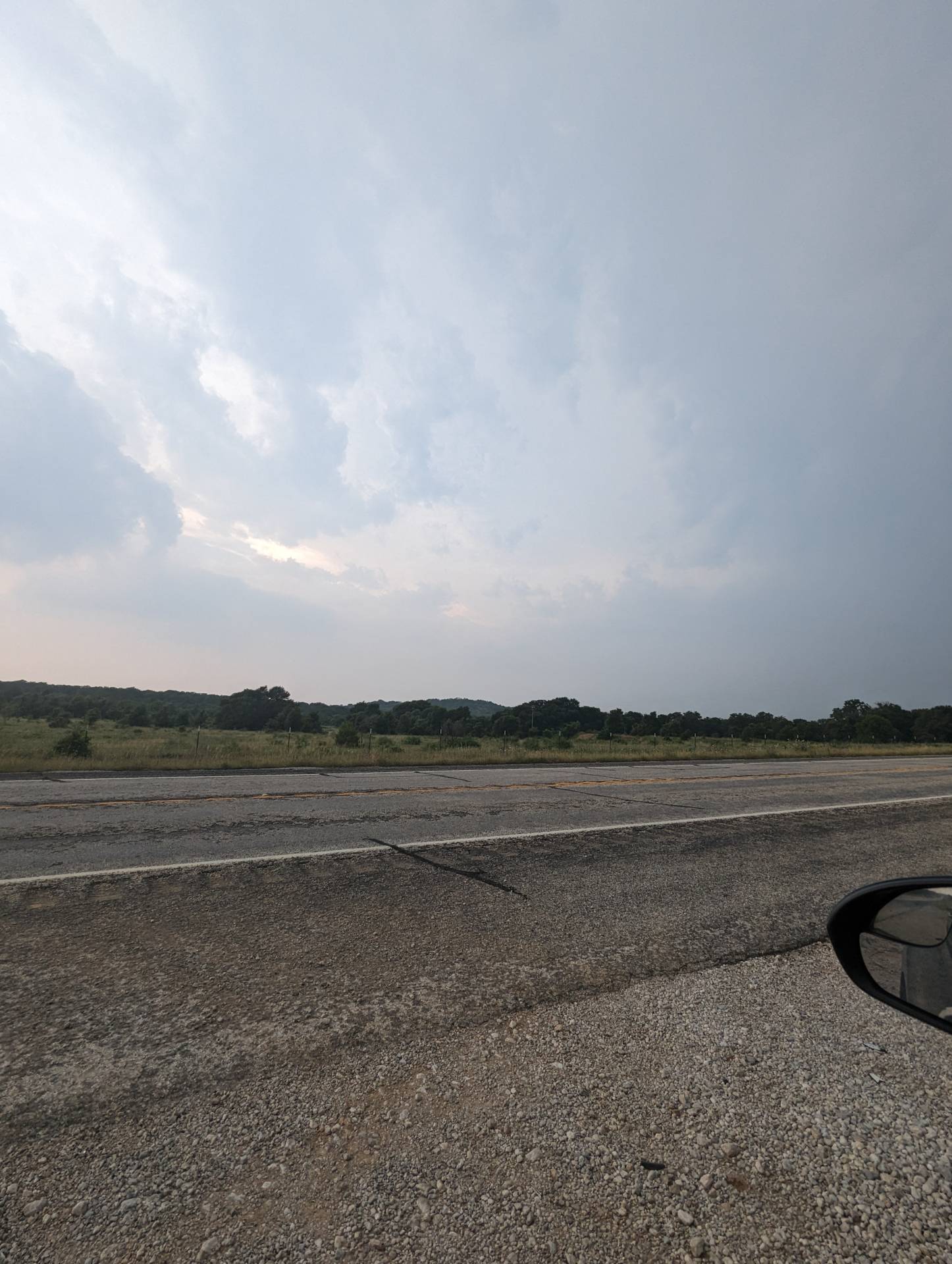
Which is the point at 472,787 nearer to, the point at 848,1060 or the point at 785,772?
the point at 848,1060

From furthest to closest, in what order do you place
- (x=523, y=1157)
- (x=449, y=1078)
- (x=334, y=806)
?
(x=334, y=806), (x=449, y=1078), (x=523, y=1157)

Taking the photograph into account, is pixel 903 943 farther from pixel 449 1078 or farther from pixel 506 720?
pixel 506 720

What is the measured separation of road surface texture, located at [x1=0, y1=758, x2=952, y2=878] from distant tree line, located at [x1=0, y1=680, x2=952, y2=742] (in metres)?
36.2

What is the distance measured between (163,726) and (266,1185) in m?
62.3

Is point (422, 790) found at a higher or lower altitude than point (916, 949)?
lower

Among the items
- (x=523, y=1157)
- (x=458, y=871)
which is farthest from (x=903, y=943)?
(x=458, y=871)

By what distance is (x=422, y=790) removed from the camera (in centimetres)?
1033

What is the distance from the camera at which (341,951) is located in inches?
134

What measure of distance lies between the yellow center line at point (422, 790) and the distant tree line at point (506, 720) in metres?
34.6

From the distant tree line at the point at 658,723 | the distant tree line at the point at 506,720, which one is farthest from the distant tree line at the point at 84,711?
the distant tree line at the point at 658,723

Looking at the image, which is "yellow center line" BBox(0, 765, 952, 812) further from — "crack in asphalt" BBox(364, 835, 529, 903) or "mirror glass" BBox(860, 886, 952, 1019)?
"mirror glass" BBox(860, 886, 952, 1019)

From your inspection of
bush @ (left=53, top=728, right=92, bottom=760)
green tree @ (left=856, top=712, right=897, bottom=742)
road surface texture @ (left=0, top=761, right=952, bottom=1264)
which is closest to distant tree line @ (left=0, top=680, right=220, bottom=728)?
bush @ (left=53, top=728, right=92, bottom=760)

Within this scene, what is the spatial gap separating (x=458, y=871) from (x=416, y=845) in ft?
3.34

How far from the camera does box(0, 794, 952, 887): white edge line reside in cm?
469
